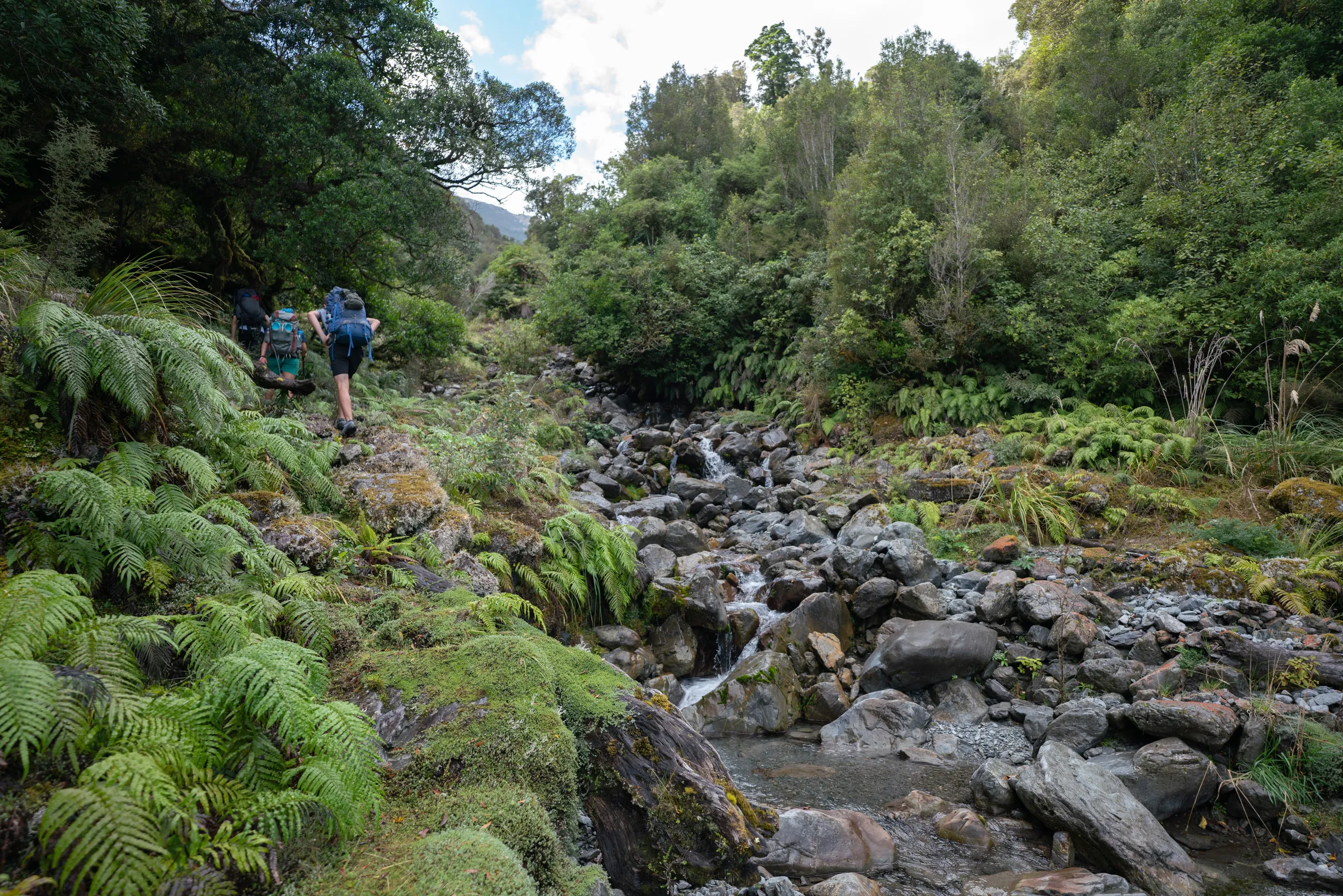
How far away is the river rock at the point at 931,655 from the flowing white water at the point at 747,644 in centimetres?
149

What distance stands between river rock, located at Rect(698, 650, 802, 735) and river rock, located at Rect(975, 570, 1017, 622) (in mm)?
2549

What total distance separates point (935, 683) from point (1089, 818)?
9.06 ft

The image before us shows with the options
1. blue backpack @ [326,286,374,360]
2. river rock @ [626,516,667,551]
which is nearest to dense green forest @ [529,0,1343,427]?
river rock @ [626,516,667,551]

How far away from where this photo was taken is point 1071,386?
44.4 feet

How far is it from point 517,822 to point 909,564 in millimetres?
7105

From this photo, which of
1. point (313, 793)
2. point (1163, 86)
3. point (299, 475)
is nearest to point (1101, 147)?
point (1163, 86)

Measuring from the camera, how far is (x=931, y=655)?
749 centimetres

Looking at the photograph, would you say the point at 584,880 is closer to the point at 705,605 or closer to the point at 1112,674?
the point at 705,605

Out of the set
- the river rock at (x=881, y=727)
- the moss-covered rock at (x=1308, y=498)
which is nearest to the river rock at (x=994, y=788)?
the river rock at (x=881, y=727)

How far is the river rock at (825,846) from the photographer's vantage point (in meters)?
4.52

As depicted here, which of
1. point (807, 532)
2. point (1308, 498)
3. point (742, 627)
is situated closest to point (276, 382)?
point (742, 627)

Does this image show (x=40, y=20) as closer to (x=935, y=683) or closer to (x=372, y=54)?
(x=372, y=54)

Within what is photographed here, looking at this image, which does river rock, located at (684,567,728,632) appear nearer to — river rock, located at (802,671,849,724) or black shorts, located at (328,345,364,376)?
river rock, located at (802,671,849,724)

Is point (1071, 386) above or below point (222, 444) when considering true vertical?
above
